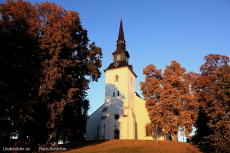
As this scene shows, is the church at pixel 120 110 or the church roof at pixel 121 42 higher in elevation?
the church roof at pixel 121 42

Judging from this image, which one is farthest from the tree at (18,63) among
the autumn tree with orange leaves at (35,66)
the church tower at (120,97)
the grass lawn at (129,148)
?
the church tower at (120,97)

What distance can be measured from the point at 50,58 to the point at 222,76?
15.6 meters

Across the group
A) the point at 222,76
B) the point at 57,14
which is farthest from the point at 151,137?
the point at 57,14

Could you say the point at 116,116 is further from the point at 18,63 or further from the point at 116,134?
the point at 18,63

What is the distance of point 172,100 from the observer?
2727 cm

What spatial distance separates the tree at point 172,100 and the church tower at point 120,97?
16.7 feet

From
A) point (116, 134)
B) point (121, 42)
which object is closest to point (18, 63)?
point (116, 134)

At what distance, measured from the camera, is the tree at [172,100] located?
26.6m

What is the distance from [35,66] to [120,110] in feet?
66.0

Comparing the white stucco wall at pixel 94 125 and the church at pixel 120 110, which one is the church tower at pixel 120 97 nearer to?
the church at pixel 120 110

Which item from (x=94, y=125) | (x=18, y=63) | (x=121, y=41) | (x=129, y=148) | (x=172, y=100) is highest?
(x=121, y=41)

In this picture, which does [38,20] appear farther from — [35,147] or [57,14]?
[35,147]

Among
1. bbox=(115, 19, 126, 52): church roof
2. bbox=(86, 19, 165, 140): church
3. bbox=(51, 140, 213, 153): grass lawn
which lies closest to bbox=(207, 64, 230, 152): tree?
bbox=(51, 140, 213, 153): grass lawn

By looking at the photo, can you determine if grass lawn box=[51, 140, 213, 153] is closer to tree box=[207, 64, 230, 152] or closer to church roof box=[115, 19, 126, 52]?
tree box=[207, 64, 230, 152]
